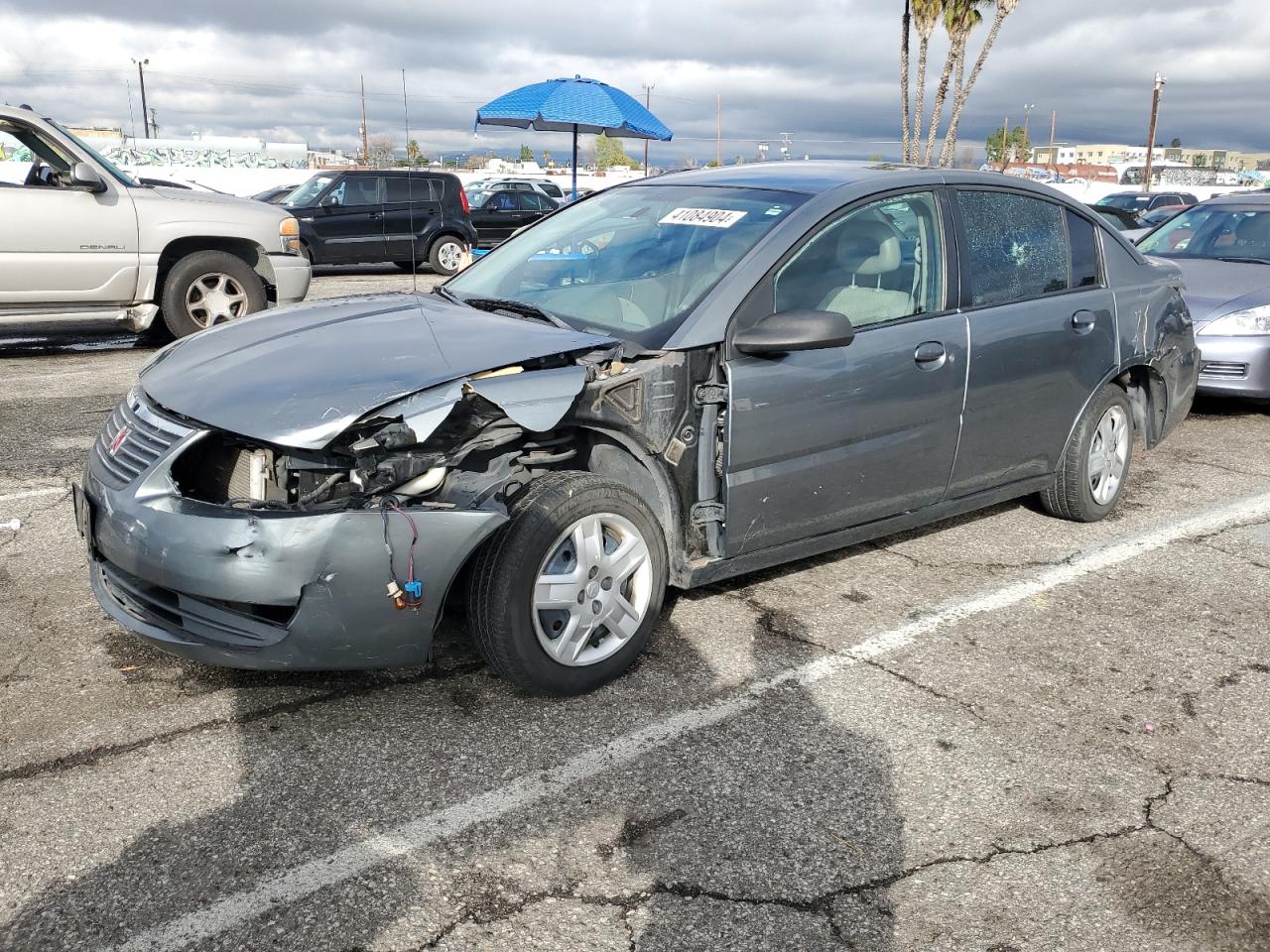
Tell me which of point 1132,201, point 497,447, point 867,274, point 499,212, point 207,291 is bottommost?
point 497,447

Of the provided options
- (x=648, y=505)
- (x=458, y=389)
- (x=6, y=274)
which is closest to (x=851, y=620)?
(x=648, y=505)

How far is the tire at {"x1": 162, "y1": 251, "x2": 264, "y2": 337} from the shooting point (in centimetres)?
922

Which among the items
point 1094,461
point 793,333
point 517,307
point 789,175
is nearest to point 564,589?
point 793,333

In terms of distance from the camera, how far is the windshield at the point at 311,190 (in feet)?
55.7

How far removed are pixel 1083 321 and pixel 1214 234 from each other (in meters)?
4.98

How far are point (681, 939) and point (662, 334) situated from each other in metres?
1.94

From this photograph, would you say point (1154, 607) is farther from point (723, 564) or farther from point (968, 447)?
point (723, 564)

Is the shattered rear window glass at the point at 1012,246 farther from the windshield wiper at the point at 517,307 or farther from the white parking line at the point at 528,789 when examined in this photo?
the windshield wiper at the point at 517,307

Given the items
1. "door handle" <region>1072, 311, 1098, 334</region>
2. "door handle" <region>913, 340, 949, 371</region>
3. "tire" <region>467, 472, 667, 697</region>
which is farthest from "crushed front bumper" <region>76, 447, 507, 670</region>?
"door handle" <region>1072, 311, 1098, 334</region>

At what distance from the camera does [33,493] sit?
5270 mm

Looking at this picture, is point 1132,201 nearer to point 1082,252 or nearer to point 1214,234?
point 1214,234

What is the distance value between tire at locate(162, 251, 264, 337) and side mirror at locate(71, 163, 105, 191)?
0.86m

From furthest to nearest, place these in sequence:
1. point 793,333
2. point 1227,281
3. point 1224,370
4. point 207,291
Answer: point 207,291, point 1227,281, point 1224,370, point 793,333

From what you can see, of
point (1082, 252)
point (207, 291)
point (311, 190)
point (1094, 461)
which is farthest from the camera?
point (311, 190)
